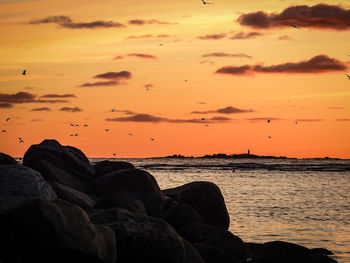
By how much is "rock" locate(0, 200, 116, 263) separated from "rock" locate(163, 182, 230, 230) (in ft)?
33.4

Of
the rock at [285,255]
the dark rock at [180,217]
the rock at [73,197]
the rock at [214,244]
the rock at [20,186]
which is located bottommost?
the rock at [285,255]

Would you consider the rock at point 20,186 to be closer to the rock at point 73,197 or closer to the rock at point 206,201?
the rock at point 73,197

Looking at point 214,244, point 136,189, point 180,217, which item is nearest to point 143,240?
point 214,244

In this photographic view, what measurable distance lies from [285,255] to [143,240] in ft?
21.5

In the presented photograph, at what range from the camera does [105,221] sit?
519 inches

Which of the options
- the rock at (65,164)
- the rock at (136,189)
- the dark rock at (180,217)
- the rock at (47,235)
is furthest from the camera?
the rock at (65,164)

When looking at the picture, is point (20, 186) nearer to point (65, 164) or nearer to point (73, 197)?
point (73, 197)

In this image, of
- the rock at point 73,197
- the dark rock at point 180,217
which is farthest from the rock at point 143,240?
the dark rock at point 180,217

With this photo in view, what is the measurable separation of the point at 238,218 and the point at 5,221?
19.2m

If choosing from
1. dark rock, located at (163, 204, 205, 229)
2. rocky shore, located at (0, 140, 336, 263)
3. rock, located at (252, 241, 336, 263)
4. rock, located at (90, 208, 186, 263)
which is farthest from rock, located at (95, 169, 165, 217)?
rock, located at (90, 208, 186, 263)

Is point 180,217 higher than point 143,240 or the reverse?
the reverse

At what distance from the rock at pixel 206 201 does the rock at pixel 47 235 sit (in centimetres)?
1017

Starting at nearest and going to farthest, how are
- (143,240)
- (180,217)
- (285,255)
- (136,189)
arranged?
1. (143,240)
2. (285,255)
3. (180,217)
4. (136,189)

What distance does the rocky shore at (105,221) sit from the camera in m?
11.0
